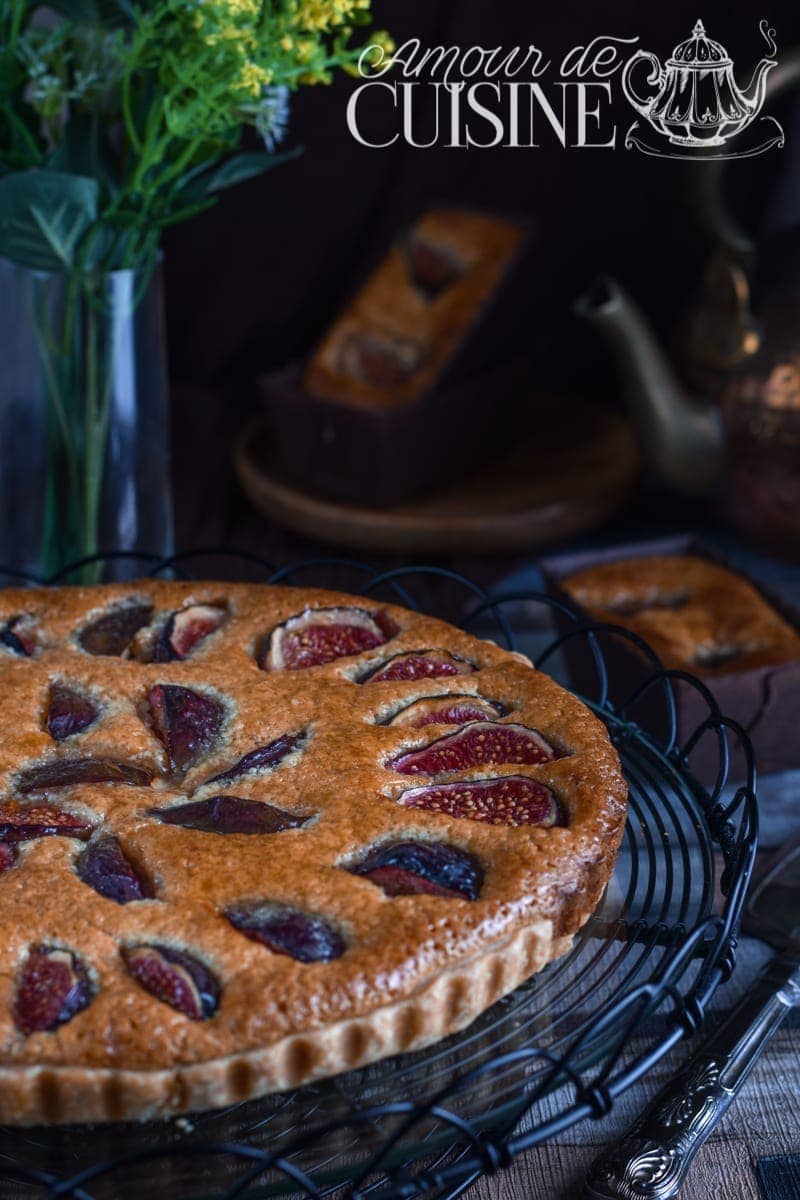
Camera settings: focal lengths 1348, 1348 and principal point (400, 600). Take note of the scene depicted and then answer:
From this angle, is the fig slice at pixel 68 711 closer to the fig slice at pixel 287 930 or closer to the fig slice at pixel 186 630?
the fig slice at pixel 186 630

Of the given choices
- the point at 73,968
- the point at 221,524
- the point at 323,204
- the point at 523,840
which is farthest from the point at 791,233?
the point at 73,968

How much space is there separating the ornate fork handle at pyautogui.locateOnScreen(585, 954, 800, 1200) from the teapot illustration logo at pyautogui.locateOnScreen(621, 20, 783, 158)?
2.22 m

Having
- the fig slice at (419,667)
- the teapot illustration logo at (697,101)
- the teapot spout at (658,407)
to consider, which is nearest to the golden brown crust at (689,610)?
the teapot spout at (658,407)

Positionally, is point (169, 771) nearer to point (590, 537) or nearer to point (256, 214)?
point (590, 537)

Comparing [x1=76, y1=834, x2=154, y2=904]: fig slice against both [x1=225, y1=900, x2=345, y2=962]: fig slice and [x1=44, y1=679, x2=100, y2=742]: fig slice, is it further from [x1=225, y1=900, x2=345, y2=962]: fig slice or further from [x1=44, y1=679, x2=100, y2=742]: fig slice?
[x1=44, y1=679, x2=100, y2=742]: fig slice

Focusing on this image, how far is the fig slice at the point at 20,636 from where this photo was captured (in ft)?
7.86

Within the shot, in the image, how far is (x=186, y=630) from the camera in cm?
243

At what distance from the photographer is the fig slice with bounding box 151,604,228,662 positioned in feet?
7.76

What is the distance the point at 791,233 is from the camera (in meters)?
3.66

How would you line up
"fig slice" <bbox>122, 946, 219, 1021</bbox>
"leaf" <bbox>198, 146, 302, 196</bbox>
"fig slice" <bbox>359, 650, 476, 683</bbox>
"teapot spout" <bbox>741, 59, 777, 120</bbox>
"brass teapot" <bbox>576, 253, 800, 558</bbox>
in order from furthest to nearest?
"brass teapot" <bbox>576, 253, 800, 558</bbox>
"teapot spout" <bbox>741, 59, 777, 120</bbox>
"leaf" <bbox>198, 146, 302, 196</bbox>
"fig slice" <bbox>359, 650, 476, 683</bbox>
"fig slice" <bbox>122, 946, 219, 1021</bbox>

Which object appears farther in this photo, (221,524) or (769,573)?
(221,524)

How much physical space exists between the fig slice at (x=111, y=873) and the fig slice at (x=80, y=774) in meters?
0.15

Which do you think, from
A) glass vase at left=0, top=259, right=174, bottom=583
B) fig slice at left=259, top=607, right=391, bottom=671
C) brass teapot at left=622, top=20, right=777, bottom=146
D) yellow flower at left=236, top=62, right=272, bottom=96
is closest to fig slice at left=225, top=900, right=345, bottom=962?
fig slice at left=259, top=607, right=391, bottom=671

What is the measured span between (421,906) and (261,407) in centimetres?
326
